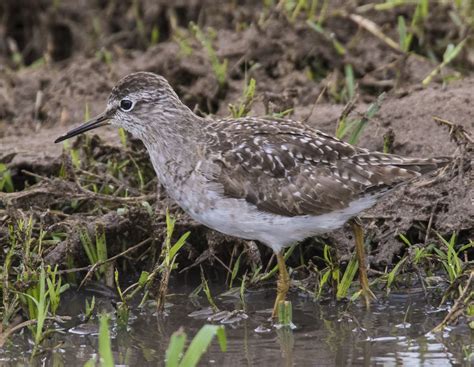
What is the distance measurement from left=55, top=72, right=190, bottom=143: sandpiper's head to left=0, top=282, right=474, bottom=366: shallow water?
140cm

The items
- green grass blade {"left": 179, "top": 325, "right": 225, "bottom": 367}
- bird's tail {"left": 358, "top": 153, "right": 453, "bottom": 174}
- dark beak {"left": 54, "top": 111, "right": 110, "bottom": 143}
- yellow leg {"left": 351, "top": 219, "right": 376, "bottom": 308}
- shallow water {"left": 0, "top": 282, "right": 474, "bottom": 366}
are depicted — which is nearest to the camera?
green grass blade {"left": 179, "top": 325, "right": 225, "bottom": 367}

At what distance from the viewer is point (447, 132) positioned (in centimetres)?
877

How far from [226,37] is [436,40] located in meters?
2.22

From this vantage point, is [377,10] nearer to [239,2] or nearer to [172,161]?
[239,2]

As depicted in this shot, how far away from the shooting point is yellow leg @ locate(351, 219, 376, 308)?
7.54 metres

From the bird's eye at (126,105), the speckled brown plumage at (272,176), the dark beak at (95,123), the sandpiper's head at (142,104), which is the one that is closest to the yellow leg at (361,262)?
the speckled brown plumage at (272,176)

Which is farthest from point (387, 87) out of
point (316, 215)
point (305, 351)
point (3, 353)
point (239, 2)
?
point (3, 353)

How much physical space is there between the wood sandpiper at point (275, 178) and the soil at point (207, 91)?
1.98ft

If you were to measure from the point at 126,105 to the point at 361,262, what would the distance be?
2.19 metres

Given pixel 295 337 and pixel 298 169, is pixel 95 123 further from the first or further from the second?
pixel 295 337

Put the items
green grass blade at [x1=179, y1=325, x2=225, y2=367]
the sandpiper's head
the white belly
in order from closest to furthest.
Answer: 1. green grass blade at [x1=179, y1=325, x2=225, y2=367]
2. the white belly
3. the sandpiper's head

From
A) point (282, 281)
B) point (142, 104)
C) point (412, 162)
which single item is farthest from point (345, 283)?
point (142, 104)

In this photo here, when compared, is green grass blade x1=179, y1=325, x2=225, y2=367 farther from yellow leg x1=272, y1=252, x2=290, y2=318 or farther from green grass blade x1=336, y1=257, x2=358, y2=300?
green grass blade x1=336, y1=257, x2=358, y2=300

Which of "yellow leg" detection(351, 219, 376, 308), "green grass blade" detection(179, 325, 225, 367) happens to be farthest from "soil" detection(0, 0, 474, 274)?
"green grass blade" detection(179, 325, 225, 367)
